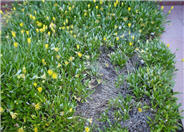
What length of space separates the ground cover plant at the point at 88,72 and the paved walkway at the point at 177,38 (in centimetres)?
14

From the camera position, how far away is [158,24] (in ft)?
12.2

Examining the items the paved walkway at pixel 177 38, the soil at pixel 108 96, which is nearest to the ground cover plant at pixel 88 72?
the soil at pixel 108 96

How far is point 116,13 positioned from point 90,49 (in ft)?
3.18

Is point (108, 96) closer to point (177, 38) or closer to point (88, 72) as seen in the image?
point (88, 72)

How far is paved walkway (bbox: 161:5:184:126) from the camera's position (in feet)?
9.53

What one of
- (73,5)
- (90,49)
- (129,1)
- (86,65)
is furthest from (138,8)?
(86,65)

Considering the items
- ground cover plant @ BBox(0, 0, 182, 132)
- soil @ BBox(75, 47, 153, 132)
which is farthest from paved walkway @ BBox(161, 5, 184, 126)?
soil @ BBox(75, 47, 153, 132)

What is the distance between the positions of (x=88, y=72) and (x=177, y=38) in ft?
5.56

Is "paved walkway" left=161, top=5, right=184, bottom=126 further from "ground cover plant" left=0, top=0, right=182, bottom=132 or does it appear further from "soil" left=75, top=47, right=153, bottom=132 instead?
"soil" left=75, top=47, right=153, bottom=132

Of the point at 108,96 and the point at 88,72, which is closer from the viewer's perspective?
the point at 108,96

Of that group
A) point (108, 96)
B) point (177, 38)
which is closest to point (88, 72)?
point (108, 96)

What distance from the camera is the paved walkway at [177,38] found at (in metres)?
2.91

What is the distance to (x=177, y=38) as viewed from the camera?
11.8ft

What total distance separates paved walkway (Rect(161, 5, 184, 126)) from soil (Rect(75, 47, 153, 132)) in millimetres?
517
